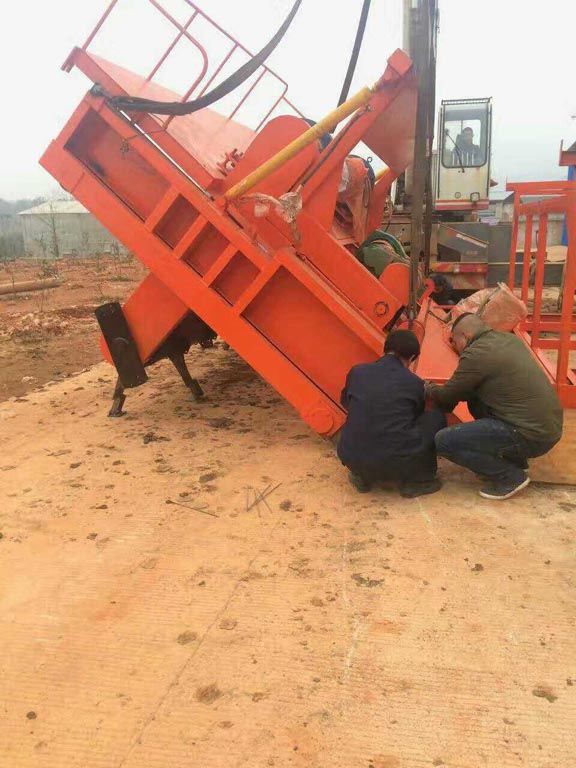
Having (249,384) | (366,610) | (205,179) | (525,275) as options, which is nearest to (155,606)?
(366,610)

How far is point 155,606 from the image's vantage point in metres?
2.50

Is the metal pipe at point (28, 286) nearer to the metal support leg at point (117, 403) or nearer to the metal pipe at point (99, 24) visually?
the metal support leg at point (117, 403)

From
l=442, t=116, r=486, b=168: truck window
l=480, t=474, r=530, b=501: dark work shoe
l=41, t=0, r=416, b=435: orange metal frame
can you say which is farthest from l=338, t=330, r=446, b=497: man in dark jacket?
l=442, t=116, r=486, b=168: truck window

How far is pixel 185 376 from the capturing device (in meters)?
5.23

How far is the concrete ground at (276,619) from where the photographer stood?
1.85 metres

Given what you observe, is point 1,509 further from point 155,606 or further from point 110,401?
point 110,401

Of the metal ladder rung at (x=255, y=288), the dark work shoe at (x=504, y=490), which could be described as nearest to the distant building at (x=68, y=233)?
the metal ladder rung at (x=255, y=288)

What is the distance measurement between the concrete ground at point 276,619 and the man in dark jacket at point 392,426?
0.15 meters

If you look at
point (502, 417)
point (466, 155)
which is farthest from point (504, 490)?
point (466, 155)

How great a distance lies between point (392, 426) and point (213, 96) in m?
2.13

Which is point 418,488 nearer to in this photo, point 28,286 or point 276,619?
point 276,619

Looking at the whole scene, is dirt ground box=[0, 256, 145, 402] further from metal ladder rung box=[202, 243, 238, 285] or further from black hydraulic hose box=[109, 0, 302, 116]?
black hydraulic hose box=[109, 0, 302, 116]

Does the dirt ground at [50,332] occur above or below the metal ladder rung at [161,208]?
below

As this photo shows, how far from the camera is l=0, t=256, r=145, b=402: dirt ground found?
21.2 feet
